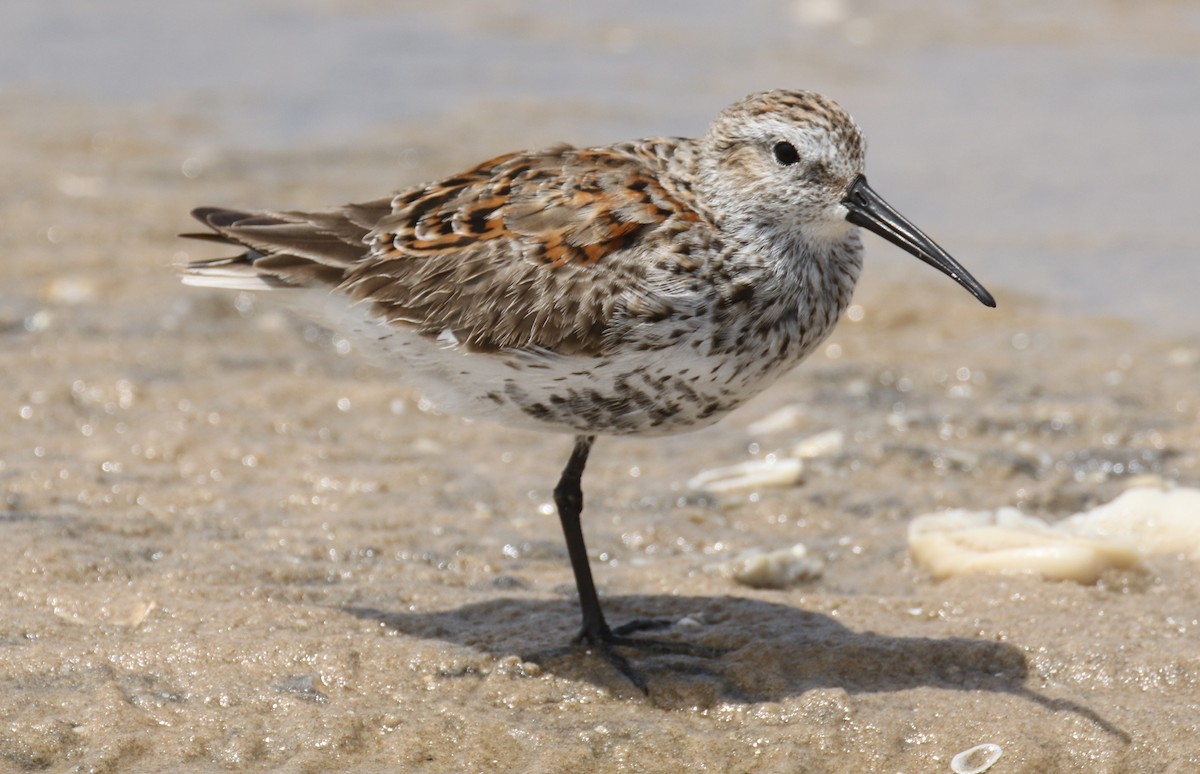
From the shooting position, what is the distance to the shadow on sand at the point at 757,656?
16.7 ft

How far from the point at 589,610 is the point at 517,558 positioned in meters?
0.79

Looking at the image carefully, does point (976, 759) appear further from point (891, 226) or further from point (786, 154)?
point (786, 154)

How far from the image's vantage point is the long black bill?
519 centimetres

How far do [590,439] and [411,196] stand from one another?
1114 millimetres

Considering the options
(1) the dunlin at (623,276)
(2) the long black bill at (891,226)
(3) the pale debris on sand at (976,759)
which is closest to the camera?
(3) the pale debris on sand at (976,759)

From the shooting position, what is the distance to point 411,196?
5.79 meters

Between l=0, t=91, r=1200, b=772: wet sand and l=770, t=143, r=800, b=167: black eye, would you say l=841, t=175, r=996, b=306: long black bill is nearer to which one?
l=770, t=143, r=800, b=167: black eye

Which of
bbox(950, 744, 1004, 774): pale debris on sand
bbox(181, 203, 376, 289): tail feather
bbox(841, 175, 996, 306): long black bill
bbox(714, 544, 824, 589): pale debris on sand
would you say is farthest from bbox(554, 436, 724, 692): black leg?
bbox(841, 175, 996, 306): long black bill

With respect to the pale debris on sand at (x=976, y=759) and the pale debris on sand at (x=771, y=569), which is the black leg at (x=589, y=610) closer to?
the pale debris on sand at (x=771, y=569)

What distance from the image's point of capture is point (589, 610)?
545cm

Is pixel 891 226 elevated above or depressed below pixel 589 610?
above

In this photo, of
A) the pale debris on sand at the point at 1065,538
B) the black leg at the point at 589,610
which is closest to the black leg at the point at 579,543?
the black leg at the point at 589,610

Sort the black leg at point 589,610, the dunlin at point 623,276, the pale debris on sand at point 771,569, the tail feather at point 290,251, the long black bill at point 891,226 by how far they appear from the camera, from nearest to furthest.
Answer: the dunlin at point 623,276
the long black bill at point 891,226
the black leg at point 589,610
the tail feather at point 290,251
the pale debris on sand at point 771,569

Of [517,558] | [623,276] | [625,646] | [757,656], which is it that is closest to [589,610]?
[625,646]
